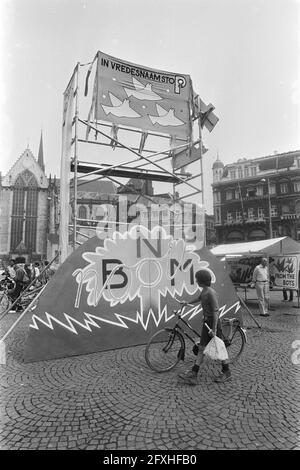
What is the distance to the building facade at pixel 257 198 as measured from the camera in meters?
49.8

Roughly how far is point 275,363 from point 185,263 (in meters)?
2.75

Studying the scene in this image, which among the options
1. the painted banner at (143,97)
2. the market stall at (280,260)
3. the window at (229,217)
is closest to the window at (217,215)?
the window at (229,217)

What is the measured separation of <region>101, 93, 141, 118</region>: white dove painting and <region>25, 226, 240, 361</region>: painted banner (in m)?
2.72

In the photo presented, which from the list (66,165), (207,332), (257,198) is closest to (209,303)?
(207,332)

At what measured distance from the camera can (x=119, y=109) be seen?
6969mm

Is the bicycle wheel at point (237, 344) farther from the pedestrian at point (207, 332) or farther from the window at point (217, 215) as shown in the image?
the window at point (217, 215)

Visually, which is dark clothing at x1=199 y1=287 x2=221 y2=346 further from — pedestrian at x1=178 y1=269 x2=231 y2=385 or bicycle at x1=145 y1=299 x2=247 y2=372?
bicycle at x1=145 y1=299 x2=247 y2=372

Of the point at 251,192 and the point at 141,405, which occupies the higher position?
the point at 251,192

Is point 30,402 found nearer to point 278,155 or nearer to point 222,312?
point 222,312

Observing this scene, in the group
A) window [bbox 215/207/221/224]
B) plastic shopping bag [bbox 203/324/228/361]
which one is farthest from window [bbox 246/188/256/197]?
plastic shopping bag [bbox 203/324/228/361]

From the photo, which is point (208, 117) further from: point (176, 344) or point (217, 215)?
point (217, 215)

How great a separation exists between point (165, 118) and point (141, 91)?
86 cm

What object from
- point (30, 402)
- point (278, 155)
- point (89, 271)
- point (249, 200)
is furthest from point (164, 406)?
point (278, 155)

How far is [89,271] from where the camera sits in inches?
235
